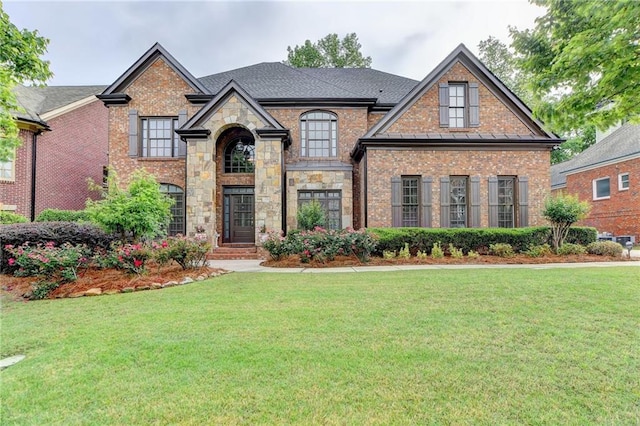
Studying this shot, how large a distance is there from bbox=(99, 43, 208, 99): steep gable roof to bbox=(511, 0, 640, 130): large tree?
47.7 feet

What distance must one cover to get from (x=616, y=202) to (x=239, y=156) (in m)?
21.2

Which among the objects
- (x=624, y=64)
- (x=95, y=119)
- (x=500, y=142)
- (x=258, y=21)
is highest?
(x=258, y=21)

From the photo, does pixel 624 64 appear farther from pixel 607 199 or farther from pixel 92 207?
pixel 607 199

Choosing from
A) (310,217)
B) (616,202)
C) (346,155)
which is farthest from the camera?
(616,202)

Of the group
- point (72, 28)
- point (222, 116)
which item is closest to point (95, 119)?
point (72, 28)

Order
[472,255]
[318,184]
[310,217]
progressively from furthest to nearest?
1. [318,184]
2. [310,217]
3. [472,255]

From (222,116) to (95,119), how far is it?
10.6 m

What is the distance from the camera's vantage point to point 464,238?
12.1 metres

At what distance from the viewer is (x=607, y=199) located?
19625 mm

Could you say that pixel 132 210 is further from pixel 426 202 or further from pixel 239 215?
pixel 426 202

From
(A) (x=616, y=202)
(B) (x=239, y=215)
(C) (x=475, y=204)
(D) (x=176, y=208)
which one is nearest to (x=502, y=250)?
(C) (x=475, y=204)

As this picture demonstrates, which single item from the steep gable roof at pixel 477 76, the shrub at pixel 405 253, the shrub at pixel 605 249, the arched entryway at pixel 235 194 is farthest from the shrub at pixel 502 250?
the arched entryway at pixel 235 194

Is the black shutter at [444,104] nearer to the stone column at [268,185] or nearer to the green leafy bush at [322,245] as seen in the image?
the green leafy bush at [322,245]

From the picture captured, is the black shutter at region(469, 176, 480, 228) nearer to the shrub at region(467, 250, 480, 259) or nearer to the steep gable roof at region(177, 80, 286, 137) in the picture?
the shrub at region(467, 250, 480, 259)
